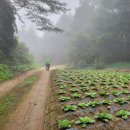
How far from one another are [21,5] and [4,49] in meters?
5.25

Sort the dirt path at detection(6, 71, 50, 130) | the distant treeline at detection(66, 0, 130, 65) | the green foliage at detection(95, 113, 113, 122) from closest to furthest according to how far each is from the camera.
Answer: the green foliage at detection(95, 113, 113, 122), the dirt path at detection(6, 71, 50, 130), the distant treeline at detection(66, 0, 130, 65)

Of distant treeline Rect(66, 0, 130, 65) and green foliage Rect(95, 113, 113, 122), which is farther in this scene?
distant treeline Rect(66, 0, 130, 65)

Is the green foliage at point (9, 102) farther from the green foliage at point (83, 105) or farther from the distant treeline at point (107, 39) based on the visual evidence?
Answer: the distant treeline at point (107, 39)

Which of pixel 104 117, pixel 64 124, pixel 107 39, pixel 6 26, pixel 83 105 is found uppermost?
pixel 107 39

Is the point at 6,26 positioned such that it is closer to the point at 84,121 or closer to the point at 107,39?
the point at 84,121

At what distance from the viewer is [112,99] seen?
9.88 meters

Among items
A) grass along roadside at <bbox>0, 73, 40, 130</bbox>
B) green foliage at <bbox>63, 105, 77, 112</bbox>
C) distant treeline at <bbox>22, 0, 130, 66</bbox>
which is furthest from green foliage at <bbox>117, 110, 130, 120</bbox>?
distant treeline at <bbox>22, 0, 130, 66</bbox>

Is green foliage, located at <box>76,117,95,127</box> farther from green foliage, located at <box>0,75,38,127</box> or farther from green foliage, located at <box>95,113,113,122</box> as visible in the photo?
green foliage, located at <box>0,75,38,127</box>

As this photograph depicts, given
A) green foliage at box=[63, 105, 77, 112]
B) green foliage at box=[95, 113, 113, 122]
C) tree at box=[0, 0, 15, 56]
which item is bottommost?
green foliage at box=[95, 113, 113, 122]

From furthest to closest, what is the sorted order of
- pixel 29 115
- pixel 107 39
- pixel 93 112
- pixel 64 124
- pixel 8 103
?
pixel 107 39 → pixel 8 103 → pixel 29 115 → pixel 93 112 → pixel 64 124

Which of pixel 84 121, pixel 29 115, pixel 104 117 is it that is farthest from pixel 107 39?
pixel 84 121

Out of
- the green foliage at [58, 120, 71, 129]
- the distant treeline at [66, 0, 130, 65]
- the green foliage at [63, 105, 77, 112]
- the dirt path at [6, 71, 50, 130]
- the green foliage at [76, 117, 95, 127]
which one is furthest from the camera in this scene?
the distant treeline at [66, 0, 130, 65]

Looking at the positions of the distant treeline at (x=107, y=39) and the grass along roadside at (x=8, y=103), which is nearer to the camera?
the grass along roadside at (x=8, y=103)

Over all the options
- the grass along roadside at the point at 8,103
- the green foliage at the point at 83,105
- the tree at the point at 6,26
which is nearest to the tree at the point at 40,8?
the tree at the point at 6,26
